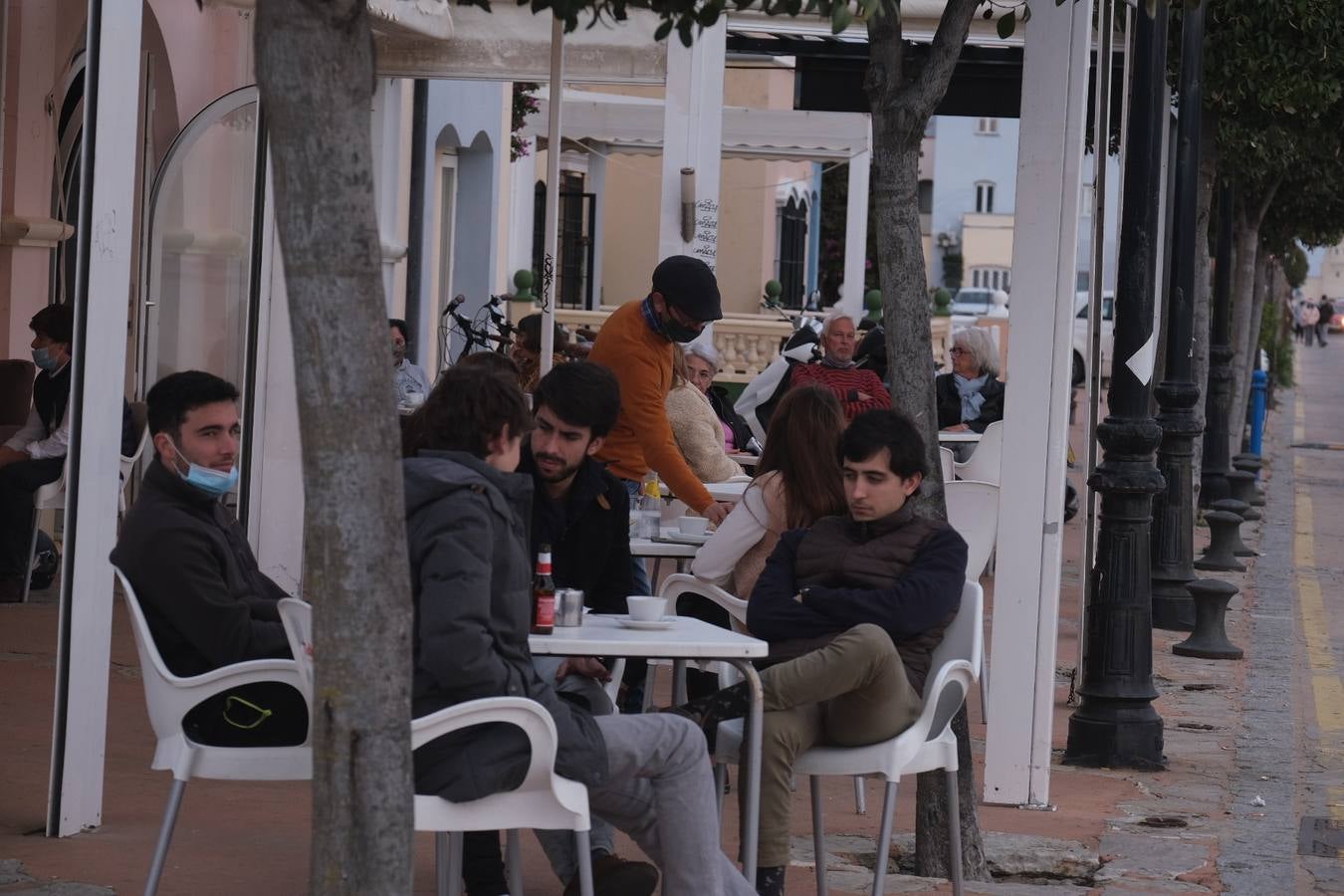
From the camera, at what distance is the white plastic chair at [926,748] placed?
16.0ft

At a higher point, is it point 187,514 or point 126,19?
point 126,19

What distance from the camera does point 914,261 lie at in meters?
5.73

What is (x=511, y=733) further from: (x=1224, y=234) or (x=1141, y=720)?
(x=1224, y=234)

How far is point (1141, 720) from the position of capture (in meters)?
7.69

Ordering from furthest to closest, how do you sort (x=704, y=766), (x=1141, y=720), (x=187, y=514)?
(x=1141, y=720)
(x=187, y=514)
(x=704, y=766)

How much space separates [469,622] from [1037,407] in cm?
303

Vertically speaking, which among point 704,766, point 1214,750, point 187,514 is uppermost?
point 187,514

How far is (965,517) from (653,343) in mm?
2113

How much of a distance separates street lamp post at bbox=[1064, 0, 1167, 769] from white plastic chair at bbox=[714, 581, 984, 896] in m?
2.68

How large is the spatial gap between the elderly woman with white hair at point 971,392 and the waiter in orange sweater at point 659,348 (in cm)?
659

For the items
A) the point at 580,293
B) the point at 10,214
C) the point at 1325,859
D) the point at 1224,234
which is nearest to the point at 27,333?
the point at 10,214

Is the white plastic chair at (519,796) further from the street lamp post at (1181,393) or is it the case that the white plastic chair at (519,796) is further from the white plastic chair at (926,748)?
the street lamp post at (1181,393)

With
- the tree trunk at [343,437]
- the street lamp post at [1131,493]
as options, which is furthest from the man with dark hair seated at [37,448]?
the tree trunk at [343,437]

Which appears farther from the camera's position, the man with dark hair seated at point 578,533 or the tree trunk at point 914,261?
the tree trunk at point 914,261
